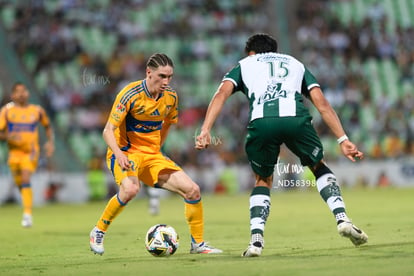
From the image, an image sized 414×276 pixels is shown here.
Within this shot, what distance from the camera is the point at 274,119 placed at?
319 inches

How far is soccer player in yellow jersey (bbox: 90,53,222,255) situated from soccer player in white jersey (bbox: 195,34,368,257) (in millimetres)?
912

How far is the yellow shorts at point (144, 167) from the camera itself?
9.11 meters

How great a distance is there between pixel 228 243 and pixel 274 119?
2.48m

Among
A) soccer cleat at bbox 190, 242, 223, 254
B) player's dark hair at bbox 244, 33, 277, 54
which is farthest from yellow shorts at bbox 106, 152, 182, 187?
player's dark hair at bbox 244, 33, 277, 54

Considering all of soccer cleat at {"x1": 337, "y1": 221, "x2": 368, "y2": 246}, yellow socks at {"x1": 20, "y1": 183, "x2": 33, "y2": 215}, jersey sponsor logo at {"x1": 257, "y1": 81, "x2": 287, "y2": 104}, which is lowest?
soccer cleat at {"x1": 337, "y1": 221, "x2": 368, "y2": 246}

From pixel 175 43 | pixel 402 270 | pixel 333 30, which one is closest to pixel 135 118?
pixel 402 270

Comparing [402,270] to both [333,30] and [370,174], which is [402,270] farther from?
[333,30]

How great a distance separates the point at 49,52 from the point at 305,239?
16.0 m

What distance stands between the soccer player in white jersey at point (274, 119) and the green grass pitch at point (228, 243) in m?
0.46

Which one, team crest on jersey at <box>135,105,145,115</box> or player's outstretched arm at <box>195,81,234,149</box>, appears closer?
player's outstretched arm at <box>195,81,234,149</box>

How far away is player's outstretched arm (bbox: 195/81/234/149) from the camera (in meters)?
7.79

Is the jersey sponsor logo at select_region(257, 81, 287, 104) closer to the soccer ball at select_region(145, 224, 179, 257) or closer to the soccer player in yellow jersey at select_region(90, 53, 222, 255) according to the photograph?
the soccer player in yellow jersey at select_region(90, 53, 222, 255)

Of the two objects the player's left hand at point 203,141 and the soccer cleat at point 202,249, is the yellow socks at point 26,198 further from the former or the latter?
the player's left hand at point 203,141

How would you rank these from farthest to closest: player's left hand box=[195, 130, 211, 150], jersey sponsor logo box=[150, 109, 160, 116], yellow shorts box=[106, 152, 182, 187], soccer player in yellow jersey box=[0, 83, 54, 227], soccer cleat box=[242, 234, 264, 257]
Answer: soccer player in yellow jersey box=[0, 83, 54, 227] → jersey sponsor logo box=[150, 109, 160, 116] → yellow shorts box=[106, 152, 182, 187] → soccer cleat box=[242, 234, 264, 257] → player's left hand box=[195, 130, 211, 150]
